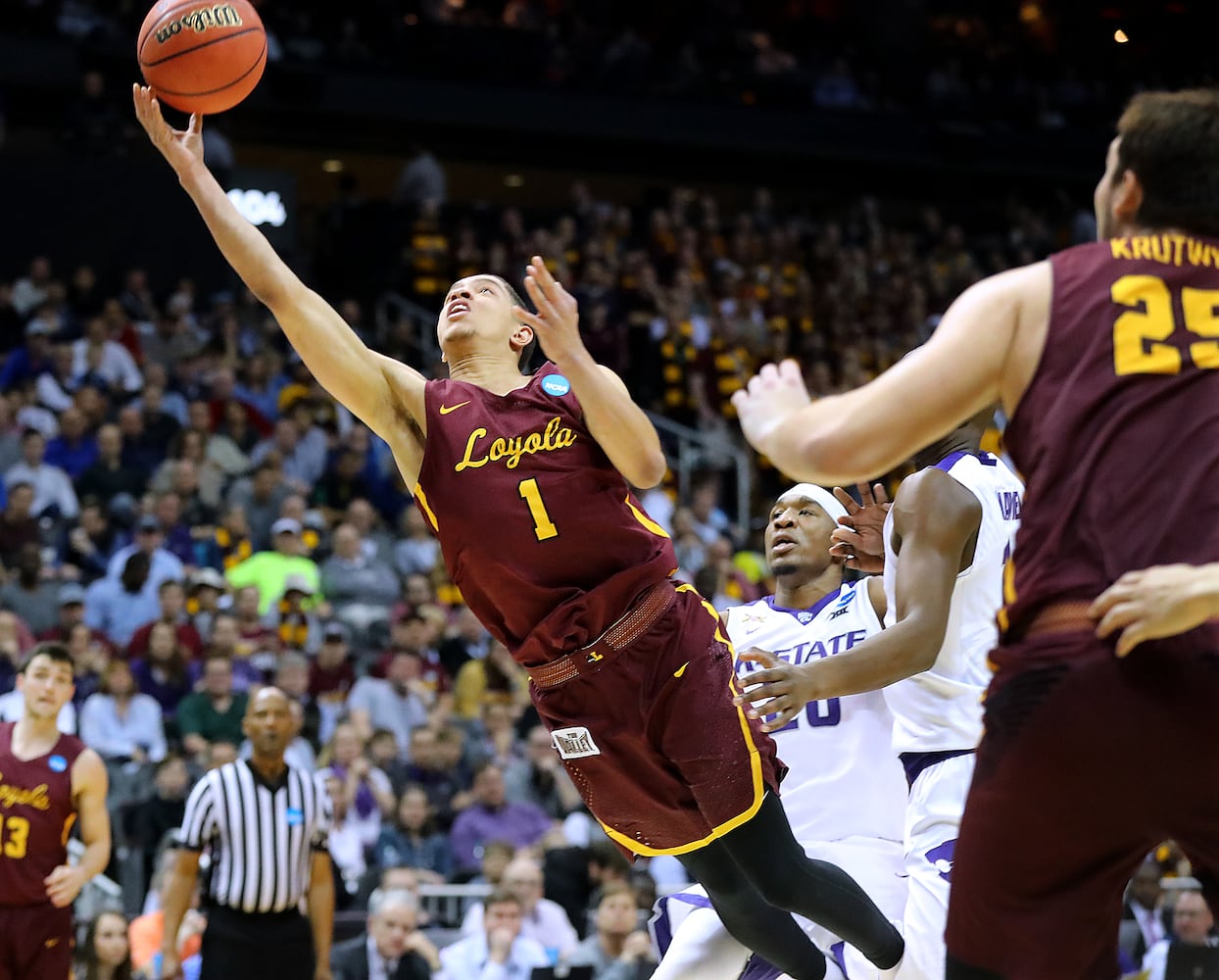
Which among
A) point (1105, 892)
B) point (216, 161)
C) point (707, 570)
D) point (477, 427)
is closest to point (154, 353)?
point (216, 161)

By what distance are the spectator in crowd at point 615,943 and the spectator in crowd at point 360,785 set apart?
1925 millimetres

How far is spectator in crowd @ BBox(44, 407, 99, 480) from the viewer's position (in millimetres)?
13750

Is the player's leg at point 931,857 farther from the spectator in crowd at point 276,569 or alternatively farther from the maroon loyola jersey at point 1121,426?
the spectator in crowd at point 276,569

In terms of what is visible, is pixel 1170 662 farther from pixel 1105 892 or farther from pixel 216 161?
pixel 216 161

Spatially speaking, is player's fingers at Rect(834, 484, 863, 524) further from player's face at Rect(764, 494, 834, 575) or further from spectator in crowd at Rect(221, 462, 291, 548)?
spectator in crowd at Rect(221, 462, 291, 548)

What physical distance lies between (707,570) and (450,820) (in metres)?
3.58

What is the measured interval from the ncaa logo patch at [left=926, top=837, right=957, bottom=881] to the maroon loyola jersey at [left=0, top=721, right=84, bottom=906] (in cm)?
486

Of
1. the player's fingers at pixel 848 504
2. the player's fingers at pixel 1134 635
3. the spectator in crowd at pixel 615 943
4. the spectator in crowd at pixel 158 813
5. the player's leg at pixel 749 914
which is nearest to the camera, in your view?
the player's fingers at pixel 1134 635

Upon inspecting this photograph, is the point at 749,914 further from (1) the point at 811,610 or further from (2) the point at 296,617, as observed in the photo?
(2) the point at 296,617

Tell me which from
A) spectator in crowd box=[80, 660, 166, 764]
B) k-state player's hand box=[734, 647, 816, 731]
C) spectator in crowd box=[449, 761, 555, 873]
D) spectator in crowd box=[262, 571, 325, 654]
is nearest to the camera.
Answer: k-state player's hand box=[734, 647, 816, 731]

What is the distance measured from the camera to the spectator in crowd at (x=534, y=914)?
10.0 meters

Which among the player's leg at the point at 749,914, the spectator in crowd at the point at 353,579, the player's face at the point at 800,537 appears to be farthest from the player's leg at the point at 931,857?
the spectator in crowd at the point at 353,579

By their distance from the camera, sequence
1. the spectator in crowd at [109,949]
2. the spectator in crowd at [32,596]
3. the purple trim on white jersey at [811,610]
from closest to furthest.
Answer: the purple trim on white jersey at [811,610] < the spectator in crowd at [109,949] < the spectator in crowd at [32,596]

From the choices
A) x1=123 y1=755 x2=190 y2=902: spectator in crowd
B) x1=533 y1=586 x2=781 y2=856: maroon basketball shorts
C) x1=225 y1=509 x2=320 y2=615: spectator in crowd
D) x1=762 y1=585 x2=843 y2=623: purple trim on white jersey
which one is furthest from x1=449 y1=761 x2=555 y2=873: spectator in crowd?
x1=533 y1=586 x2=781 y2=856: maroon basketball shorts
